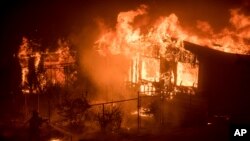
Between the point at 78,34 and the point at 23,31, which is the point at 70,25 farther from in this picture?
the point at 23,31

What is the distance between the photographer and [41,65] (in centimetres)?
1991

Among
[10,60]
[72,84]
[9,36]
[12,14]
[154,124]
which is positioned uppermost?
[12,14]

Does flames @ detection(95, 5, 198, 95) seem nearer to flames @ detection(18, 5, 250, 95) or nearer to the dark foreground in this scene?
flames @ detection(18, 5, 250, 95)

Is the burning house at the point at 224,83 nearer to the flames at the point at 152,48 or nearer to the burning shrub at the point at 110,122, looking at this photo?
the flames at the point at 152,48

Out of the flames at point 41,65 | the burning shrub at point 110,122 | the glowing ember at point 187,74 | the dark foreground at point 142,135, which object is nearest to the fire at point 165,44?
the glowing ember at point 187,74

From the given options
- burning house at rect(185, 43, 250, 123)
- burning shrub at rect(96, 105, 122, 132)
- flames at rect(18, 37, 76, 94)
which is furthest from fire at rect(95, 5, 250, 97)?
burning shrub at rect(96, 105, 122, 132)

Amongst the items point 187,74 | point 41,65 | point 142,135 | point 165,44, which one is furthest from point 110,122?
point 41,65

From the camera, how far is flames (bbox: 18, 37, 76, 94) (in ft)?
62.4

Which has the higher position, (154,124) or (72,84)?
(72,84)

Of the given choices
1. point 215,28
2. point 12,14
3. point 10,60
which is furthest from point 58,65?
point 215,28

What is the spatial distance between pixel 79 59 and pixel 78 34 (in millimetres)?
1883

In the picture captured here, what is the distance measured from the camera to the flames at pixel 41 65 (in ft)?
62.4

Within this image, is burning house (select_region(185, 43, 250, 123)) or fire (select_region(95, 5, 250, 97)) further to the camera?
fire (select_region(95, 5, 250, 97))

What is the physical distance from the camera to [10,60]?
19797 millimetres
